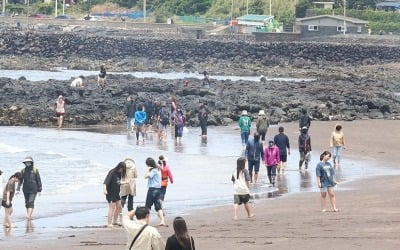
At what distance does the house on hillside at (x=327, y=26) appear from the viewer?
10469 centimetres

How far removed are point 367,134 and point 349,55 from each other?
181 ft

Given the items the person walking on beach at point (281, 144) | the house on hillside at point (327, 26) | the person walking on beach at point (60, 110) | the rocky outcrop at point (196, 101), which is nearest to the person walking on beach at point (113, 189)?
the person walking on beach at point (281, 144)

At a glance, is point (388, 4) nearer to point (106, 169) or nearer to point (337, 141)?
point (337, 141)

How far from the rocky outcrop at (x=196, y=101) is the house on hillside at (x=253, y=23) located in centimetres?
5418

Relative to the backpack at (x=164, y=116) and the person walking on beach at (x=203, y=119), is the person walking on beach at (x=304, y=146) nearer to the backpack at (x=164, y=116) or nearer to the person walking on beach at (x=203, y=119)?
the backpack at (x=164, y=116)

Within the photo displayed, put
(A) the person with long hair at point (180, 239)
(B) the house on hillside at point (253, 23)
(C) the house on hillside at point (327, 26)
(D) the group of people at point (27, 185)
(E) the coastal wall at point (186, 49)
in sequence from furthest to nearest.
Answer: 1. (B) the house on hillside at point (253, 23)
2. (C) the house on hillside at point (327, 26)
3. (E) the coastal wall at point (186, 49)
4. (D) the group of people at point (27, 185)
5. (A) the person with long hair at point (180, 239)

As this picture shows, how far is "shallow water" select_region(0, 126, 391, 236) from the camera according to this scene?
2177 cm

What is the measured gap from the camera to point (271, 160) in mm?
24672

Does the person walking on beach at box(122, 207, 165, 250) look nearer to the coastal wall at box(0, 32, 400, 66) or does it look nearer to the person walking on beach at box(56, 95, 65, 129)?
the person walking on beach at box(56, 95, 65, 129)

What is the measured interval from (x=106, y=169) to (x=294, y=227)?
11.6 meters

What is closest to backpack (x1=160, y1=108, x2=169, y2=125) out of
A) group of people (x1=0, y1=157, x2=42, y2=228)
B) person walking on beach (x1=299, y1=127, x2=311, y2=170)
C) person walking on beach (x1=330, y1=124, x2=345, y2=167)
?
person walking on beach (x1=299, y1=127, x2=311, y2=170)

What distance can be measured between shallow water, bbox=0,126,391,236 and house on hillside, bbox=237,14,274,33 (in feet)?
232

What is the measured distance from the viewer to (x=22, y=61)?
8769cm

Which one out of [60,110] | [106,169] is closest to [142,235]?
[106,169]
